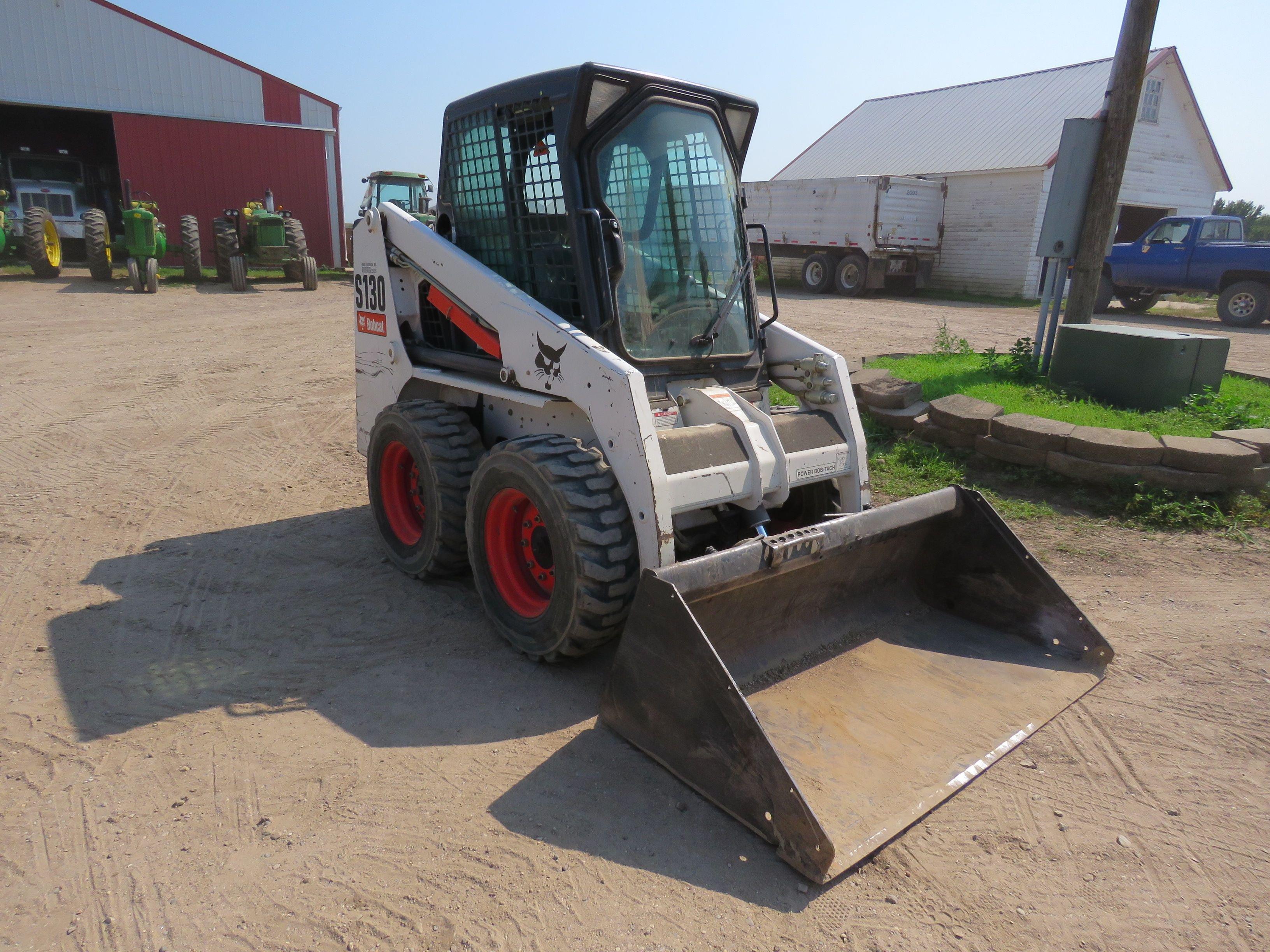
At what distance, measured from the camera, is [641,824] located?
2.79m

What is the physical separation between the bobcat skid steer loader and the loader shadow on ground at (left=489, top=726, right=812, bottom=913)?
0.25 feet

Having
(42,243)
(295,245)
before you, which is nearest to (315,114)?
(295,245)

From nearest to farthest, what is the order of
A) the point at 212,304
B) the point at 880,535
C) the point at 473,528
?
the point at 880,535
the point at 473,528
the point at 212,304

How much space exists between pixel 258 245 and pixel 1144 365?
1623 cm

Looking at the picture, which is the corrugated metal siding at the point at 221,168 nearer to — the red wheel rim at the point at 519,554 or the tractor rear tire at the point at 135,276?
the tractor rear tire at the point at 135,276

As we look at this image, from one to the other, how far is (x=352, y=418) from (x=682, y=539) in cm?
523

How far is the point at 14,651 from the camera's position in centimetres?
387

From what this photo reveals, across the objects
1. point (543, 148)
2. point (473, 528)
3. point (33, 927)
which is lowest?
point (33, 927)

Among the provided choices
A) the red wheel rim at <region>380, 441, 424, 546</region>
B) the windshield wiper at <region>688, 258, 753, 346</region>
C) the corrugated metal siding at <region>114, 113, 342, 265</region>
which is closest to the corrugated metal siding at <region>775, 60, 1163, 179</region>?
the corrugated metal siding at <region>114, 113, 342, 265</region>

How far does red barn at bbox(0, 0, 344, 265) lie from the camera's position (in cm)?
1972

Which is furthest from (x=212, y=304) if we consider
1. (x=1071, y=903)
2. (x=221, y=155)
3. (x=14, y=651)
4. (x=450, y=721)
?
(x=1071, y=903)

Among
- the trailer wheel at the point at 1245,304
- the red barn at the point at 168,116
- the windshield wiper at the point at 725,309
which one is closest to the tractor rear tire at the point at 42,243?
the red barn at the point at 168,116

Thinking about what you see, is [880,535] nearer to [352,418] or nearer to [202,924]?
[202,924]

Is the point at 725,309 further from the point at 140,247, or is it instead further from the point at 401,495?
the point at 140,247
